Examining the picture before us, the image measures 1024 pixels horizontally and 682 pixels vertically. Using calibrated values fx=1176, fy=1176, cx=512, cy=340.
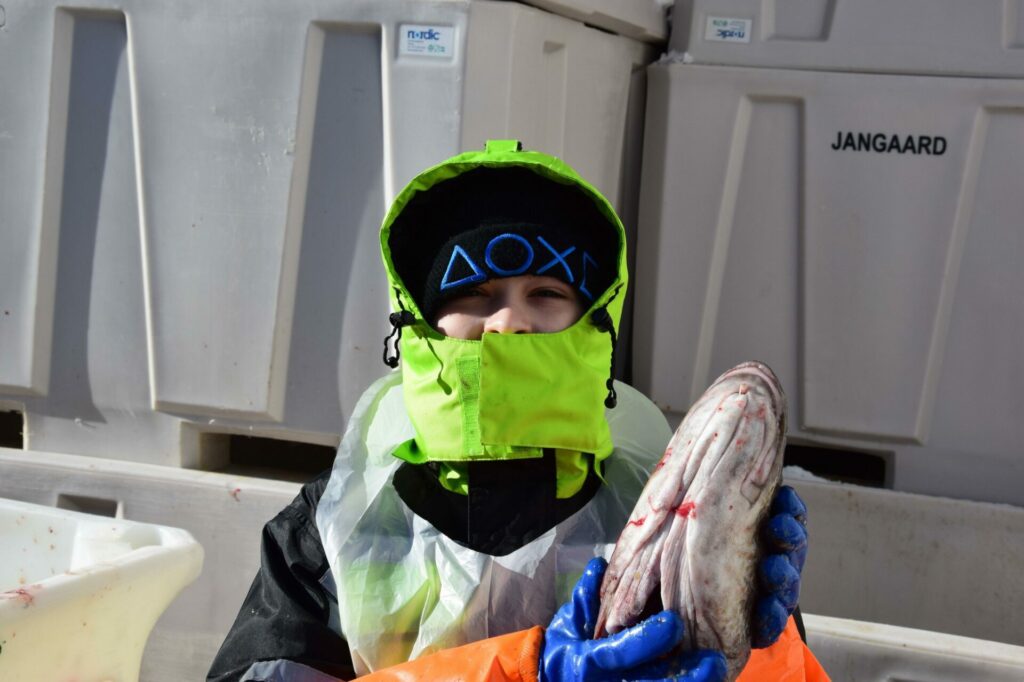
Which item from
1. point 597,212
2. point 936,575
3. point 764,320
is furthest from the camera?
point 764,320

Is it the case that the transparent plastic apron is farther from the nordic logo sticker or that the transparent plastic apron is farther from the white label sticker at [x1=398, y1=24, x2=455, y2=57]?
the white label sticker at [x1=398, y1=24, x2=455, y2=57]

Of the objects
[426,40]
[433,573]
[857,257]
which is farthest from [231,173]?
[857,257]

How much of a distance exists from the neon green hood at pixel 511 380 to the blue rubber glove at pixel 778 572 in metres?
0.34

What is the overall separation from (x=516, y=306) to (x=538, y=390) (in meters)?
0.14

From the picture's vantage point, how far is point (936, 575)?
246 centimetres

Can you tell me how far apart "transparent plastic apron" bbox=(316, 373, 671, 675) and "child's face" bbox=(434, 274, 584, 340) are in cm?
25

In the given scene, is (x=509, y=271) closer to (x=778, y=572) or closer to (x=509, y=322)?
(x=509, y=322)

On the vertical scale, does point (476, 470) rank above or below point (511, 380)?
below

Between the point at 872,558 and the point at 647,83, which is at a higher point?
the point at 647,83

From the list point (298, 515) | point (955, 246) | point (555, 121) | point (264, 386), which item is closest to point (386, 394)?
point (298, 515)

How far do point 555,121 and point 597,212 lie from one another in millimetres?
884

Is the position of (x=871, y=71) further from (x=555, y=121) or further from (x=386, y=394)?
(x=386, y=394)

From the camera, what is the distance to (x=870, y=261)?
8.52 ft

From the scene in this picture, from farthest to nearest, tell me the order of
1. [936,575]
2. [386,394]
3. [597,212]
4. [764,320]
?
1. [764,320]
2. [936,575]
3. [386,394]
4. [597,212]
